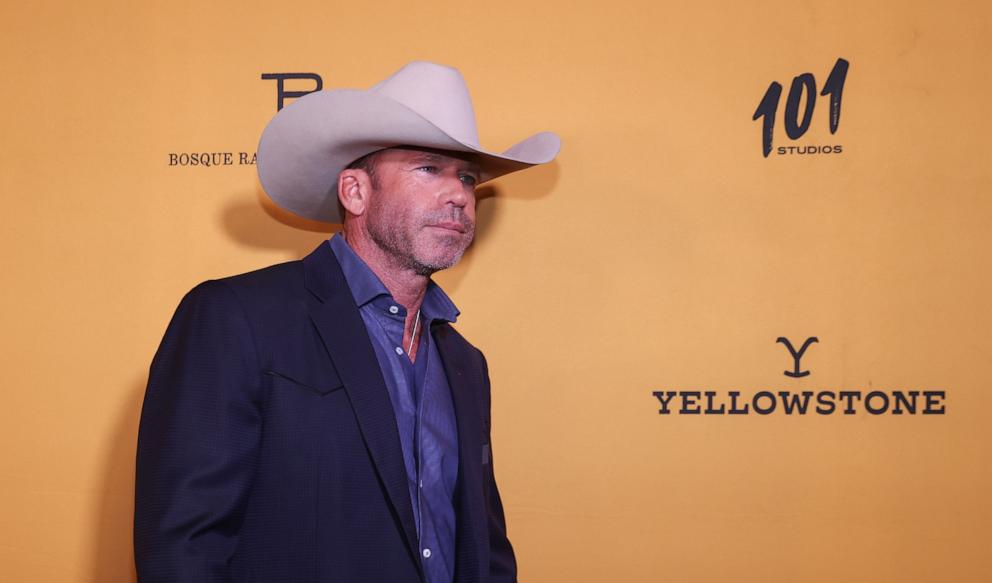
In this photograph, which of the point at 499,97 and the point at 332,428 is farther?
the point at 499,97

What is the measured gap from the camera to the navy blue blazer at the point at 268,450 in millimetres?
1401

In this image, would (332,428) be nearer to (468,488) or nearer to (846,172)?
(468,488)

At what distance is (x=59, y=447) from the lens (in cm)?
224

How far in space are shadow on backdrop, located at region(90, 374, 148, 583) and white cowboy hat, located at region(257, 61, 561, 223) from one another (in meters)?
0.70

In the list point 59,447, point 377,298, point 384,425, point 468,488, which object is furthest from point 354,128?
point 59,447

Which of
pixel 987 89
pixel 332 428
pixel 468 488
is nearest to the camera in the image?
pixel 332 428

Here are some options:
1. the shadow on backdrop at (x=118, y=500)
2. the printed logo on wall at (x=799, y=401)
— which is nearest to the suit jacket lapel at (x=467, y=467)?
the printed logo on wall at (x=799, y=401)

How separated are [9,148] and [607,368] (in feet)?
5.27

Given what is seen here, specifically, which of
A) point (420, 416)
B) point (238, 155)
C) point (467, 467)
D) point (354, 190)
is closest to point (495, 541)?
point (467, 467)

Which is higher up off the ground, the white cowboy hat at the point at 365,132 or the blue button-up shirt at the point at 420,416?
the white cowboy hat at the point at 365,132

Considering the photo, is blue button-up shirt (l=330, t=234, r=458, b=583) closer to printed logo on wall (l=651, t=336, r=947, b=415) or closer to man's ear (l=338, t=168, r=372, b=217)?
man's ear (l=338, t=168, r=372, b=217)

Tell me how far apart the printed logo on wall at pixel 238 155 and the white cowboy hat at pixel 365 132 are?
32 cm

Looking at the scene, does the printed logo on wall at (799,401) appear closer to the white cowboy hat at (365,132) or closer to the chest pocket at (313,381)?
the white cowboy hat at (365,132)

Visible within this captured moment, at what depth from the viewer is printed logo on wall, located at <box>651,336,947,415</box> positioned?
2.18 meters
